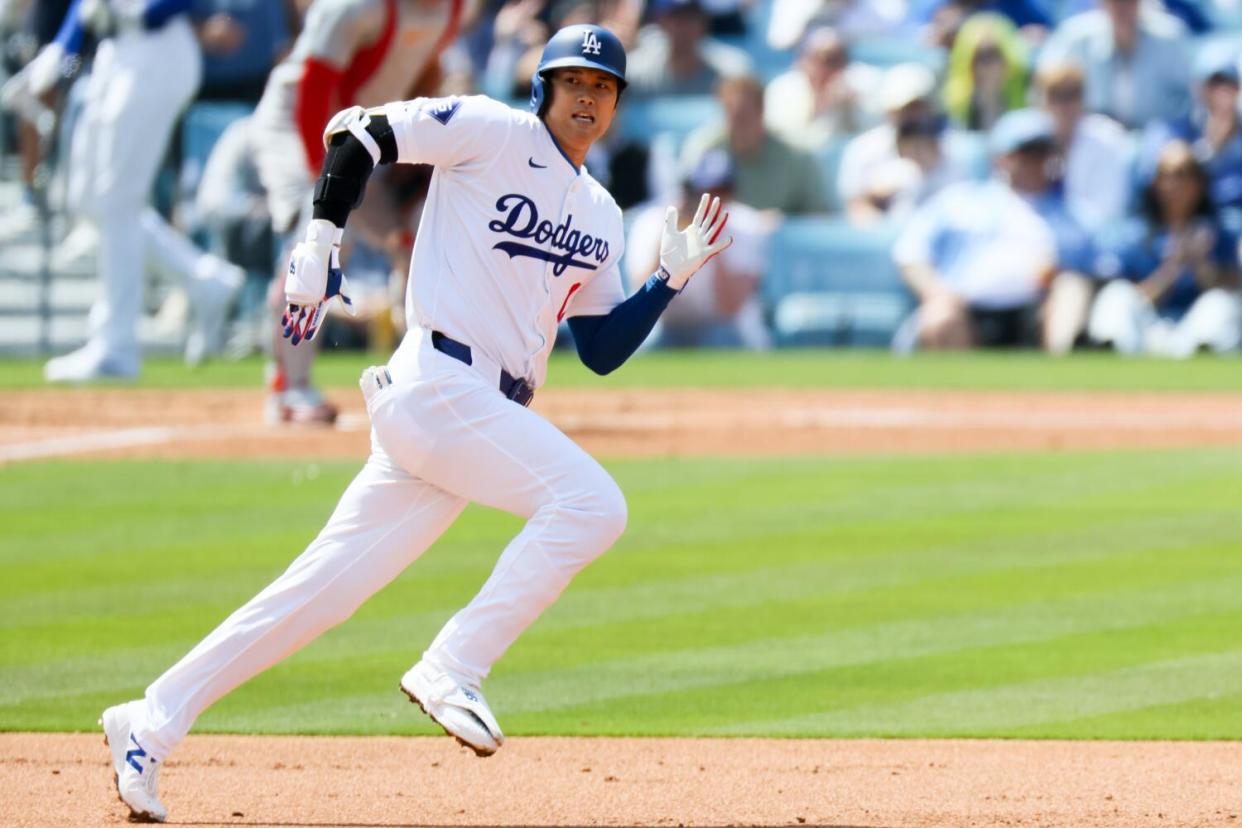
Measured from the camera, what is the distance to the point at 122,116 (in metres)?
12.3

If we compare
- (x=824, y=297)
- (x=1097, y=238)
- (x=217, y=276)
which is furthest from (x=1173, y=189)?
(x=217, y=276)

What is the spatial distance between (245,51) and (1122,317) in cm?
728

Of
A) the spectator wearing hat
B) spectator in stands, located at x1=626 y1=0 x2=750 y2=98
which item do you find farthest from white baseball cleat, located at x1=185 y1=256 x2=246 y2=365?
spectator in stands, located at x1=626 y1=0 x2=750 y2=98

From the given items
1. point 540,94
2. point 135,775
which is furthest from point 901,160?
point 135,775

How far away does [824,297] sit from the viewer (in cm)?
1638

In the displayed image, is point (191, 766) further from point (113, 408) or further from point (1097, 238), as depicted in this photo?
point (1097, 238)

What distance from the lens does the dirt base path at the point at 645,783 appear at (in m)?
4.53

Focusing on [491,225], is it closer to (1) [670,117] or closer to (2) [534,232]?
(2) [534,232]

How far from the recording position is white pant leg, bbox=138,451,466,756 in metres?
4.48

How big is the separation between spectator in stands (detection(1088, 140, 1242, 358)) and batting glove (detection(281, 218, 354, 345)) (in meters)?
11.9

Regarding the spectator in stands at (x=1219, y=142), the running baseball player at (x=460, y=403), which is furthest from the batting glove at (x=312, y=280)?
the spectator in stands at (x=1219, y=142)

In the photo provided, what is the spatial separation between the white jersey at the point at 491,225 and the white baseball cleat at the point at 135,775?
41.8 inches

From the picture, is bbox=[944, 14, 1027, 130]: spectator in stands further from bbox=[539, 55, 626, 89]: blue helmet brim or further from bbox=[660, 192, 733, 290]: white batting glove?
bbox=[539, 55, 626, 89]: blue helmet brim

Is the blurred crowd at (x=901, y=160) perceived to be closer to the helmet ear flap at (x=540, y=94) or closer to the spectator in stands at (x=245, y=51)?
the spectator in stands at (x=245, y=51)
